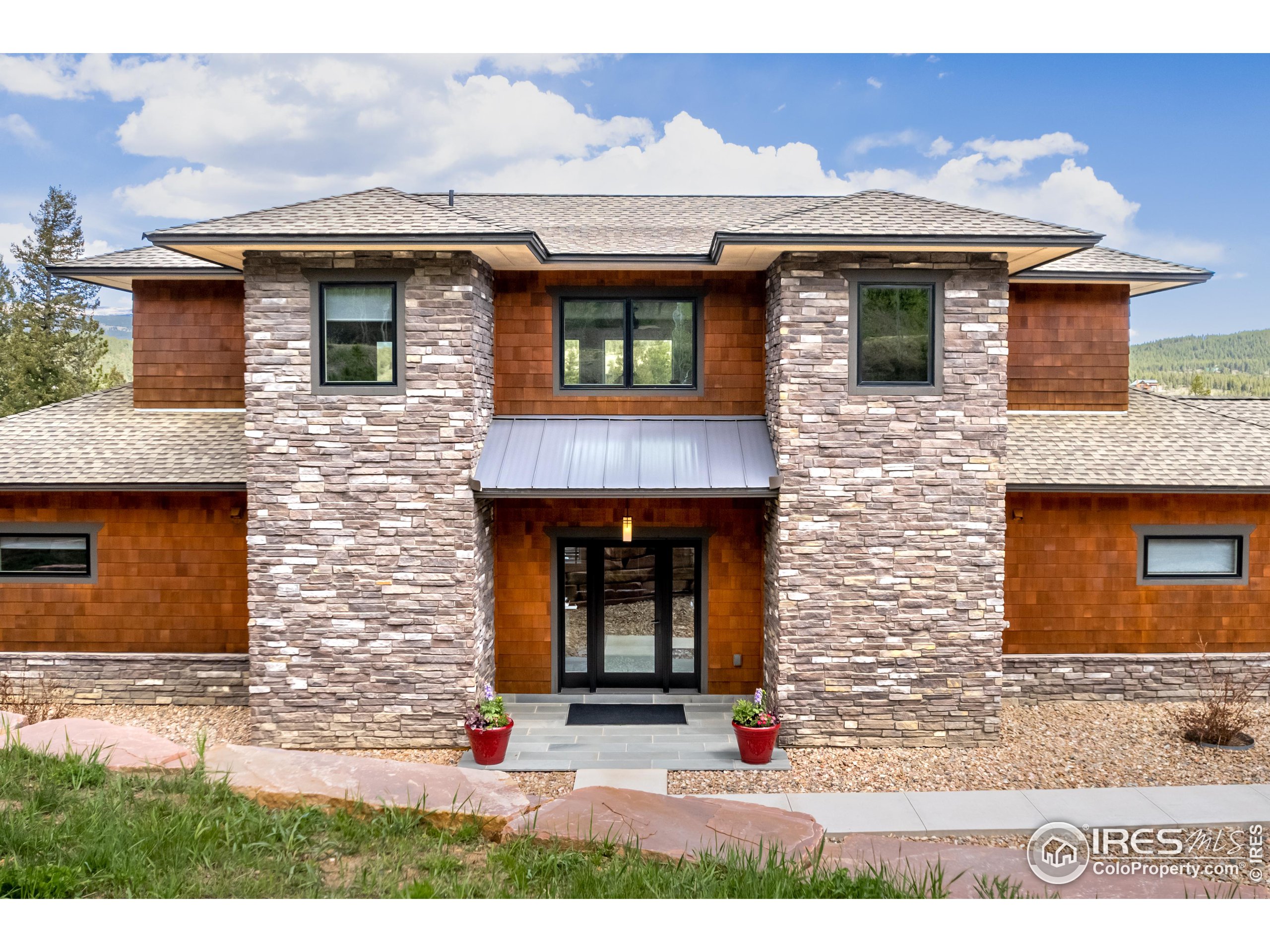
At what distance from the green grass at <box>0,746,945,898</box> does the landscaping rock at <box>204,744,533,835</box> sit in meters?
0.16

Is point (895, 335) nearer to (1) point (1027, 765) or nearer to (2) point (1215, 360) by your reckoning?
(1) point (1027, 765)

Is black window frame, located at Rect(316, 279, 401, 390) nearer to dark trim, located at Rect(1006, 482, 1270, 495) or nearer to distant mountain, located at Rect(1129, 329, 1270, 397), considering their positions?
dark trim, located at Rect(1006, 482, 1270, 495)

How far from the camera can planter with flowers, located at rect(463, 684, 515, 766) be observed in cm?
841

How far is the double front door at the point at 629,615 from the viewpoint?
10.6 m

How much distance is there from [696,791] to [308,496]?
5.68 meters

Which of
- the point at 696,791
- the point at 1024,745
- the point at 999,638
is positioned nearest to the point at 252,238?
the point at 696,791

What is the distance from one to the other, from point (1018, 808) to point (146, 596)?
1141cm

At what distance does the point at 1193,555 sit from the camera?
1068cm

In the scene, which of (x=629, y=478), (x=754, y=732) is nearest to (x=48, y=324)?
(x=629, y=478)

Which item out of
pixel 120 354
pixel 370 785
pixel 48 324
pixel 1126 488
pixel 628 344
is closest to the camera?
pixel 370 785

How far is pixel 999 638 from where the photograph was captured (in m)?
8.91

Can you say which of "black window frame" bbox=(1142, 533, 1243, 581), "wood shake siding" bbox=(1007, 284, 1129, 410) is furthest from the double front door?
"black window frame" bbox=(1142, 533, 1243, 581)

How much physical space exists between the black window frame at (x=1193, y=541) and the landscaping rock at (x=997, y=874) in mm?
6212

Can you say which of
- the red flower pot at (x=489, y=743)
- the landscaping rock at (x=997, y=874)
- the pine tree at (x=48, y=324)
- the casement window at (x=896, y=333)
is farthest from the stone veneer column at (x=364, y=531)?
the pine tree at (x=48, y=324)
